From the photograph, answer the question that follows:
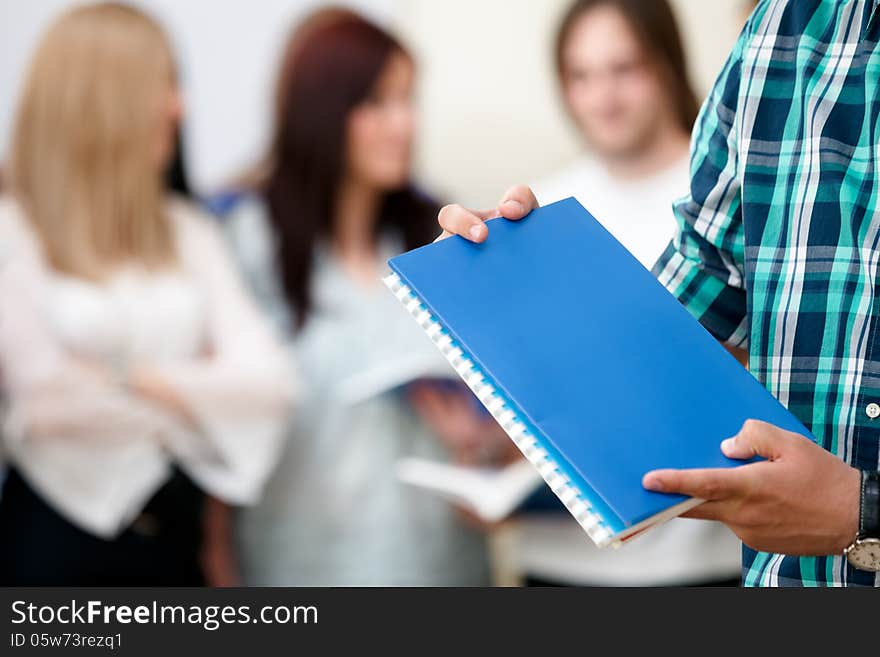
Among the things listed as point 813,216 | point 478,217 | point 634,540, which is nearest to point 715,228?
point 813,216

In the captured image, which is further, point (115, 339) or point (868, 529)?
point (115, 339)

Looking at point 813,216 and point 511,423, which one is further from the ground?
point 813,216

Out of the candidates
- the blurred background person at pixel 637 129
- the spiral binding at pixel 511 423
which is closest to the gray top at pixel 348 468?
the blurred background person at pixel 637 129

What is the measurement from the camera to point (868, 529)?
722 mm

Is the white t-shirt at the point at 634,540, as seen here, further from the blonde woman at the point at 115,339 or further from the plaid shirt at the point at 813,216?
Answer: the plaid shirt at the point at 813,216

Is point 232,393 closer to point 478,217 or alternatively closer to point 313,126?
point 313,126

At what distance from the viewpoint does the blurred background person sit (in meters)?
2.11

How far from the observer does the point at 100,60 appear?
225 centimetres

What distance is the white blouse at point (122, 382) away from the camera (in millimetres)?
2199

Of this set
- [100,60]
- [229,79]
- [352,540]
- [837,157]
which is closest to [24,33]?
[100,60]

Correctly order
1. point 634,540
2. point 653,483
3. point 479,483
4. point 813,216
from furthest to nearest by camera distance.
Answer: point 479,483 < point 634,540 < point 813,216 < point 653,483

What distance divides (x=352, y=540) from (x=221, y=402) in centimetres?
43

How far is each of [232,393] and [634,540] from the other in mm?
932

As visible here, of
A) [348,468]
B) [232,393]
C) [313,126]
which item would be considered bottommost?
[348,468]
